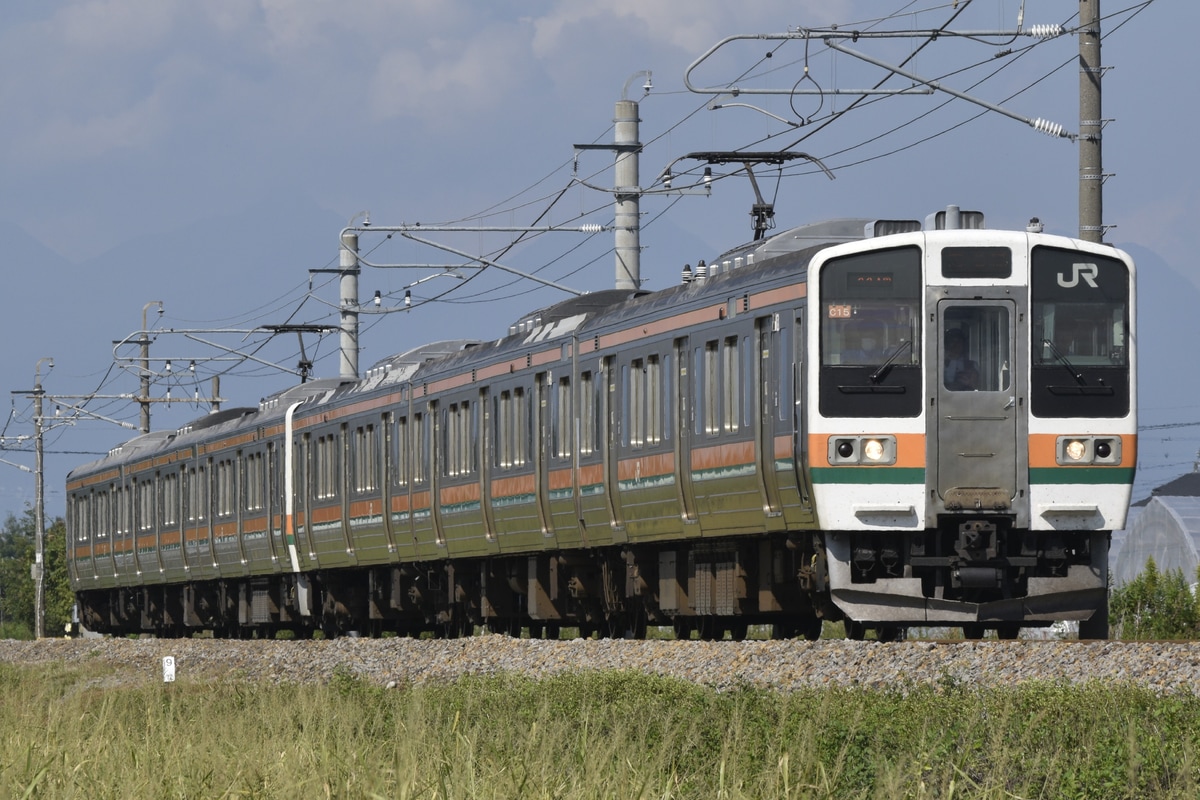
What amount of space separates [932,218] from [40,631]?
129ft

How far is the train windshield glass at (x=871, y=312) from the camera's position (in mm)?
15906

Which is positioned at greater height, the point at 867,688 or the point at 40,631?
the point at 867,688

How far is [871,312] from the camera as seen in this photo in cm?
1599

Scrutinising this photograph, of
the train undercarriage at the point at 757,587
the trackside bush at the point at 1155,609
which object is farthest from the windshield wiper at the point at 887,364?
the trackside bush at the point at 1155,609

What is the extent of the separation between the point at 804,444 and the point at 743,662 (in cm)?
172

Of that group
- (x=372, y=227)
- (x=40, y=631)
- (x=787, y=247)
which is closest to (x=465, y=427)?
(x=787, y=247)

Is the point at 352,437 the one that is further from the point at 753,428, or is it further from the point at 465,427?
the point at 753,428

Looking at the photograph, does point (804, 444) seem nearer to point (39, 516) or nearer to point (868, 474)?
point (868, 474)

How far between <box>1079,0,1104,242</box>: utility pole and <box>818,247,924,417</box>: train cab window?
114 inches

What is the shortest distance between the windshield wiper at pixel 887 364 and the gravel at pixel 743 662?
6.37 feet

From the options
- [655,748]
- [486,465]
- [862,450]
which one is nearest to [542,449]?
[486,465]

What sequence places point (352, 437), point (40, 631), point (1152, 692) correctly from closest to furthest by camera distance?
1. point (1152, 692)
2. point (352, 437)
3. point (40, 631)

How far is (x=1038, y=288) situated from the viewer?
16188 mm

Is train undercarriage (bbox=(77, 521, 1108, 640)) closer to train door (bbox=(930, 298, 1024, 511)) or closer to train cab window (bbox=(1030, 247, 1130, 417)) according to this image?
train door (bbox=(930, 298, 1024, 511))
